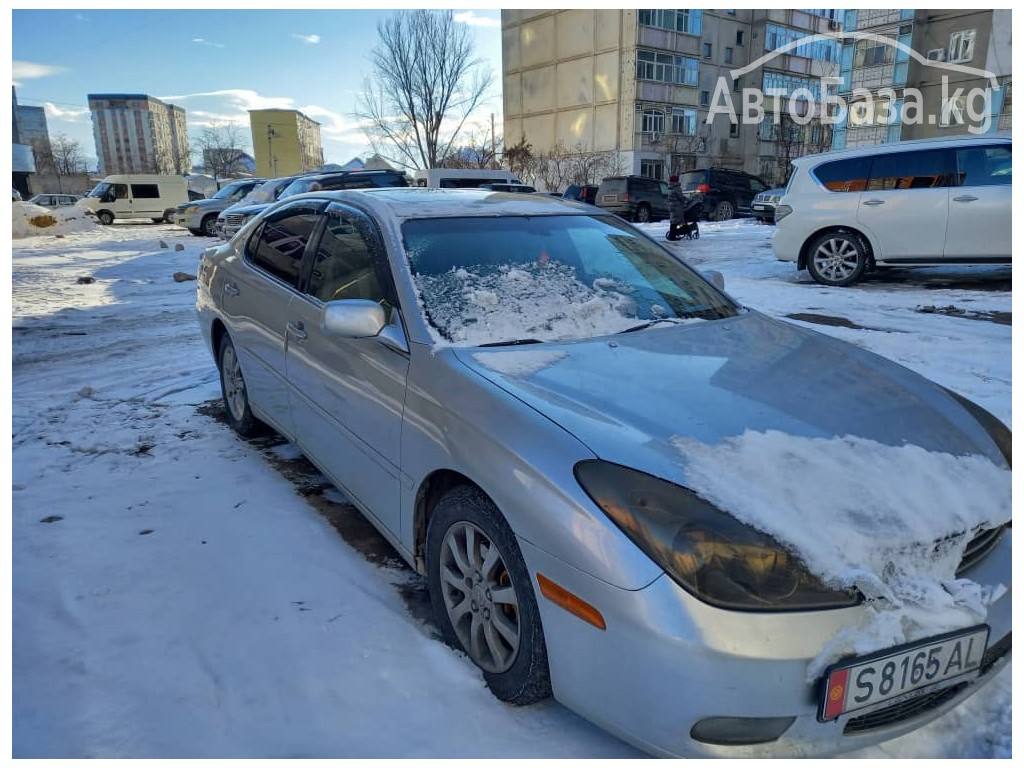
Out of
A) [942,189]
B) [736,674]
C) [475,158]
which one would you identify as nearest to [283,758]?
[736,674]

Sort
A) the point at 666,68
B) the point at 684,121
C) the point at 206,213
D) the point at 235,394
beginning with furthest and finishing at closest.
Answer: the point at 684,121 → the point at 666,68 → the point at 206,213 → the point at 235,394

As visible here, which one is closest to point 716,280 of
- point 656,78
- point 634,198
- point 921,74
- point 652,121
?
point 634,198

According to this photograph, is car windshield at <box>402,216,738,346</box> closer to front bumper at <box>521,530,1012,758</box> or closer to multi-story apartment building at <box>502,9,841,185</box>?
front bumper at <box>521,530,1012,758</box>

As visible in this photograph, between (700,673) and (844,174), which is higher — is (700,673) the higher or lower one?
the lower one

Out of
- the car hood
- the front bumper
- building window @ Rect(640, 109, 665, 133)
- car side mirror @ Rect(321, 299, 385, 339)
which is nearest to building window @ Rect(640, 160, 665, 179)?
building window @ Rect(640, 109, 665, 133)

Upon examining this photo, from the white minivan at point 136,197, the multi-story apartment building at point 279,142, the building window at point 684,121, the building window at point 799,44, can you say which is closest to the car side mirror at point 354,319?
the white minivan at point 136,197

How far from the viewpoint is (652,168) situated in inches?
1646

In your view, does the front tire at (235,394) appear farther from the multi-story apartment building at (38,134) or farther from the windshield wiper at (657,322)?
the multi-story apartment building at (38,134)

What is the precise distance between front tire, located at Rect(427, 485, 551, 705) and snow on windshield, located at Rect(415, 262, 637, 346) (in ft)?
2.21

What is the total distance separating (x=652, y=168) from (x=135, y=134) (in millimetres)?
71652

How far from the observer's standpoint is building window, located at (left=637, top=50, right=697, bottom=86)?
40.3 metres

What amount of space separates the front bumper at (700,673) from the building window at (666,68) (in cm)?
4351

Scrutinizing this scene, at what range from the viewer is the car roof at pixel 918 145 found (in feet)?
26.2

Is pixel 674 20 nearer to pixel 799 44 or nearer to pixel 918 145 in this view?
pixel 799 44
